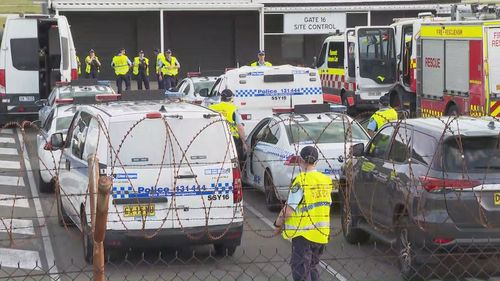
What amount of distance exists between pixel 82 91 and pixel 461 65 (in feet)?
27.5

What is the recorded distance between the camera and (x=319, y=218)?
7867 millimetres

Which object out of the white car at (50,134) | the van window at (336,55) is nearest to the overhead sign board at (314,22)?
the van window at (336,55)

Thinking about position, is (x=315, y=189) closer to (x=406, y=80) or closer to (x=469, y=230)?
(x=469, y=230)

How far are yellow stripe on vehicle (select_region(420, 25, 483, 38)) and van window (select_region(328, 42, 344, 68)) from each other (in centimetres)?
601

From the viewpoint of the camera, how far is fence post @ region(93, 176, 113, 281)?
14.2 ft

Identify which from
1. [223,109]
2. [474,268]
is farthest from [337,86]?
[474,268]

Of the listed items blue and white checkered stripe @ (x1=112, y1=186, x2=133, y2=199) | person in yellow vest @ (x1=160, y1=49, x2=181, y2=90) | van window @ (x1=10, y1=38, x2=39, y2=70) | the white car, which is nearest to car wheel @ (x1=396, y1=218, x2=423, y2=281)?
blue and white checkered stripe @ (x1=112, y1=186, x2=133, y2=199)

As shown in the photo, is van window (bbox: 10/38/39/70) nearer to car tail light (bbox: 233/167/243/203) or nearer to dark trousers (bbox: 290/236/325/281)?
car tail light (bbox: 233/167/243/203)

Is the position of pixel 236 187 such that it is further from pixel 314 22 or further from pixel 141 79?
pixel 314 22

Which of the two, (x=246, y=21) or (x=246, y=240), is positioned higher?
(x=246, y=21)

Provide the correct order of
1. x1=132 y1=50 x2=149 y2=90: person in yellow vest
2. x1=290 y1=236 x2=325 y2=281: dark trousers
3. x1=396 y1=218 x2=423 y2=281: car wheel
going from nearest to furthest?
x1=290 y1=236 x2=325 y2=281: dark trousers < x1=396 y1=218 x2=423 y2=281: car wheel < x1=132 y1=50 x2=149 y2=90: person in yellow vest

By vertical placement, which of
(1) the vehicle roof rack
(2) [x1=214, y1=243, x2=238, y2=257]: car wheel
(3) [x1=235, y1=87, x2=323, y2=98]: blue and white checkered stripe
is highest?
(1) the vehicle roof rack

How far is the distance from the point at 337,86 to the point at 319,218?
20.6 m

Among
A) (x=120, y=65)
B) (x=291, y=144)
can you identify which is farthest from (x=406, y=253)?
(x=120, y=65)
